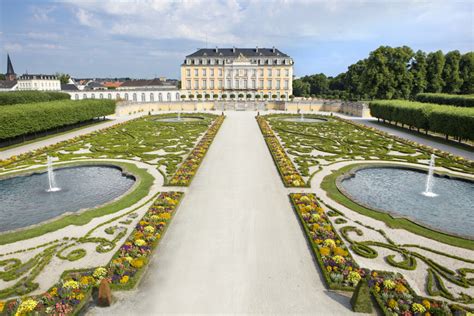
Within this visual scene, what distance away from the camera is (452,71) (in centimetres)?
5897

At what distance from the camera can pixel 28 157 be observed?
21672 millimetres

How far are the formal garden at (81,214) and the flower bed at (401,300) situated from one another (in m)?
6.14

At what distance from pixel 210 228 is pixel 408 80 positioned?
57593mm

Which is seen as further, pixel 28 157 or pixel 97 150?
pixel 97 150

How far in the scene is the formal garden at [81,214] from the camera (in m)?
8.05

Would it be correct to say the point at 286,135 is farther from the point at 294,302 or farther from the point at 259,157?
the point at 294,302

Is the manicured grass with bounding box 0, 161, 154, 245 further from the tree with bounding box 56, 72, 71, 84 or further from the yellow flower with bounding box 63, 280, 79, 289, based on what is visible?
the tree with bounding box 56, 72, 71, 84

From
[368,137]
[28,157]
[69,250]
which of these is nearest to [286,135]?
[368,137]

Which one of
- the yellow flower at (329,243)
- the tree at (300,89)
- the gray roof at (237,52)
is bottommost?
the yellow flower at (329,243)

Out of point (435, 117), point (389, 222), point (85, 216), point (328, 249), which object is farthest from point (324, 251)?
point (435, 117)

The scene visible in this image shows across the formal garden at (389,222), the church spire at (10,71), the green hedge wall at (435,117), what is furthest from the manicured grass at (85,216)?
the church spire at (10,71)

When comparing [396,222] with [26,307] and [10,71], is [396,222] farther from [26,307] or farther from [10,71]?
[10,71]

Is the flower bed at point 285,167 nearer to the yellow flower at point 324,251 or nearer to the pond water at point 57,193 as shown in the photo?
the yellow flower at point 324,251

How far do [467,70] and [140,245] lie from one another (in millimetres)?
70069
